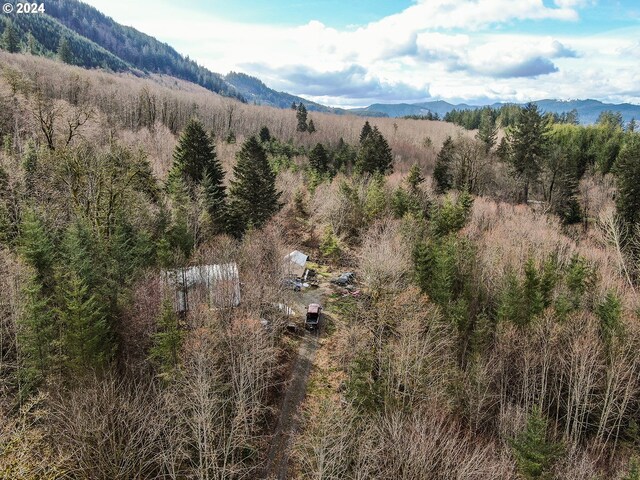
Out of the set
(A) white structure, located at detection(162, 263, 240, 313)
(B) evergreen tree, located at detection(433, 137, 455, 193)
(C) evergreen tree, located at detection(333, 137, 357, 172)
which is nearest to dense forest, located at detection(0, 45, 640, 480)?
(A) white structure, located at detection(162, 263, 240, 313)

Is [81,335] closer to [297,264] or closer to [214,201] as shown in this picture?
[214,201]

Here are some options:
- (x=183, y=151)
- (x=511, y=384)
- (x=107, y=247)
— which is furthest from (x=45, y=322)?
(x=511, y=384)

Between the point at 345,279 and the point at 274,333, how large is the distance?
683 inches

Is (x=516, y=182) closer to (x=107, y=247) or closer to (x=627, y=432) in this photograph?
(x=627, y=432)

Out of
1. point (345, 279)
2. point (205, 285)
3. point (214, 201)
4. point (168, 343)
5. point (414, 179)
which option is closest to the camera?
point (168, 343)

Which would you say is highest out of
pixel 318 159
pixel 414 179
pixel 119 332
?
pixel 318 159

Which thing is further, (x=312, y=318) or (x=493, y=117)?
(x=493, y=117)

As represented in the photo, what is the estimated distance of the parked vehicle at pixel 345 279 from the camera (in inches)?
1873

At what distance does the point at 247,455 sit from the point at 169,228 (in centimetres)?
2064

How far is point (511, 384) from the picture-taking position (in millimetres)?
29891

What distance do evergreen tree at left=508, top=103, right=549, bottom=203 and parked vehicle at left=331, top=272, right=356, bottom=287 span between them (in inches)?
1321

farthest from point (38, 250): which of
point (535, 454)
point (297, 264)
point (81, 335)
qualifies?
point (535, 454)

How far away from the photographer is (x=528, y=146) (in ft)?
206

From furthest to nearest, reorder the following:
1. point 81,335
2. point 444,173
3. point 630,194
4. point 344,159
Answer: point 344,159 → point 444,173 → point 630,194 → point 81,335
